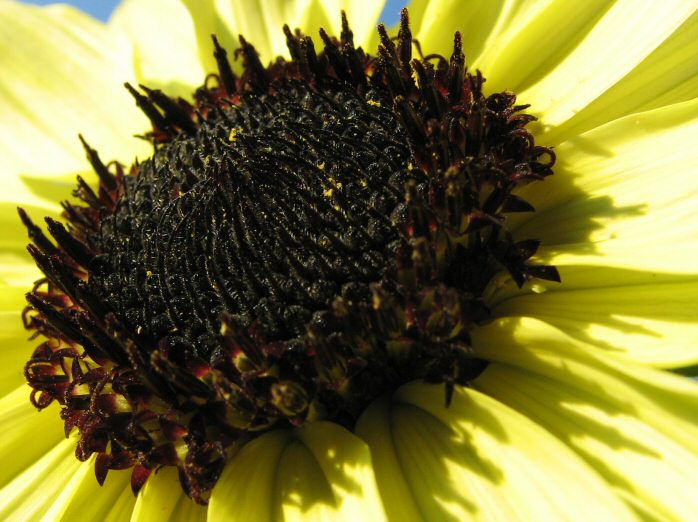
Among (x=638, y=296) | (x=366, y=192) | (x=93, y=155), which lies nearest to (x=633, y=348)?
(x=638, y=296)

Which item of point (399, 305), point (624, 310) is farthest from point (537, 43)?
point (399, 305)

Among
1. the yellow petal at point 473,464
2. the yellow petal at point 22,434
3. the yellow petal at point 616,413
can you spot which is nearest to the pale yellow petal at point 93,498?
the yellow petal at point 22,434

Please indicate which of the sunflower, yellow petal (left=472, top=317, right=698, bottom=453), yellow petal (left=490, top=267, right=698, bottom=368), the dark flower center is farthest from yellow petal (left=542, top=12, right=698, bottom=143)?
yellow petal (left=472, top=317, right=698, bottom=453)

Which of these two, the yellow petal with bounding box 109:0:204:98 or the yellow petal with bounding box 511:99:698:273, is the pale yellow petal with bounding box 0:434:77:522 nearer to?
the yellow petal with bounding box 511:99:698:273

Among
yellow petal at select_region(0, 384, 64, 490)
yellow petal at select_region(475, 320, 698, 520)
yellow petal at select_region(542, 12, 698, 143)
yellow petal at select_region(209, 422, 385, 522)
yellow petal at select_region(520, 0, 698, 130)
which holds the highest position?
yellow petal at select_region(520, 0, 698, 130)

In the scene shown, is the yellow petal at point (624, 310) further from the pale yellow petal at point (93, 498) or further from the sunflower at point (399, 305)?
the pale yellow petal at point (93, 498)

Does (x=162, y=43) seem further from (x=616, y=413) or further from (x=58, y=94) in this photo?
(x=616, y=413)

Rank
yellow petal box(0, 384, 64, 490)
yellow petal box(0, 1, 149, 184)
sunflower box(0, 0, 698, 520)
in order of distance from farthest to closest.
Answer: yellow petal box(0, 1, 149, 184), yellow petal box(0, 384, 64, 490), sunflower box(0, 0, 698, 520)

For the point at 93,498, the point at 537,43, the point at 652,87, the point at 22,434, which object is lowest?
the point at 93,498
